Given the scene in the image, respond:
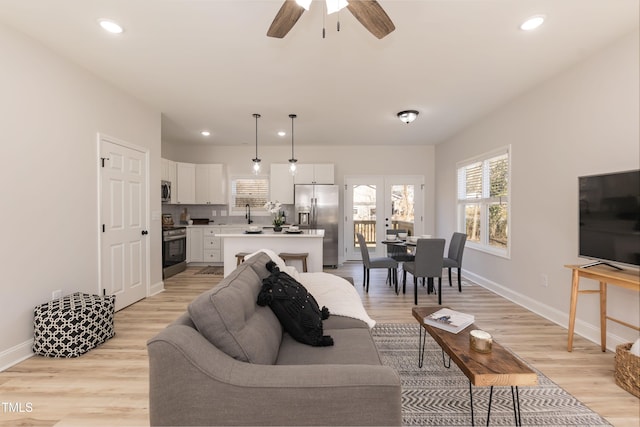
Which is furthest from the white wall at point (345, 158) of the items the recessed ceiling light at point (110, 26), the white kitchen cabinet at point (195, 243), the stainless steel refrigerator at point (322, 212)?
the recessed ceiling light at point (110, 26)

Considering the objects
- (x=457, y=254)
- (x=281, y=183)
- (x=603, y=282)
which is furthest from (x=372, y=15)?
(x=281, y=183)

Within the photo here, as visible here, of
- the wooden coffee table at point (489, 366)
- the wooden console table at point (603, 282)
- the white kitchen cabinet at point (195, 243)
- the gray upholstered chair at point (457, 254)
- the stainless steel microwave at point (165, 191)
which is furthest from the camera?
the white kitchen cabinet at point (195, 243)

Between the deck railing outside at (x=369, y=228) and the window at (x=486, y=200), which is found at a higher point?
the window at (x=486, y=200)

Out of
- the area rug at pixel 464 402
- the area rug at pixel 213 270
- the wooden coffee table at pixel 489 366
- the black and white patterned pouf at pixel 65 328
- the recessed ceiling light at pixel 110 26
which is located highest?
the recessed ceiling light at pixel 110 26

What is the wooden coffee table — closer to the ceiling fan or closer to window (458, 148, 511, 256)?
the ceiling fan

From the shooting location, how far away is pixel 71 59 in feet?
9.30

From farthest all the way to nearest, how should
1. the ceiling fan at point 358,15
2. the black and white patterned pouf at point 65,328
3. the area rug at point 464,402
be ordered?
the black and white patterned pouf at point 65,328
the area rug at point 464,402
the ceiling fan at point 358,15

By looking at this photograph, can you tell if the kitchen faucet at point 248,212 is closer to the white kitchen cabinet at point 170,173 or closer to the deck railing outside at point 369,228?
the white kitchen cabinet at point 170,173

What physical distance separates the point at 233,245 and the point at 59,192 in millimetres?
1956

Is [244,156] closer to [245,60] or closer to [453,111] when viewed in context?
[245,60]

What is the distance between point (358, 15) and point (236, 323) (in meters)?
1.85

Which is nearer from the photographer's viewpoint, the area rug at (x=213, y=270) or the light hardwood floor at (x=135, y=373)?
the light hardwood floor at (x=135, y=373)

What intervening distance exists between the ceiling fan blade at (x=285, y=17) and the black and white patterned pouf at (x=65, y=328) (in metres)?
2.80

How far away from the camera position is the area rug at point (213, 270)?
5.60 meters
